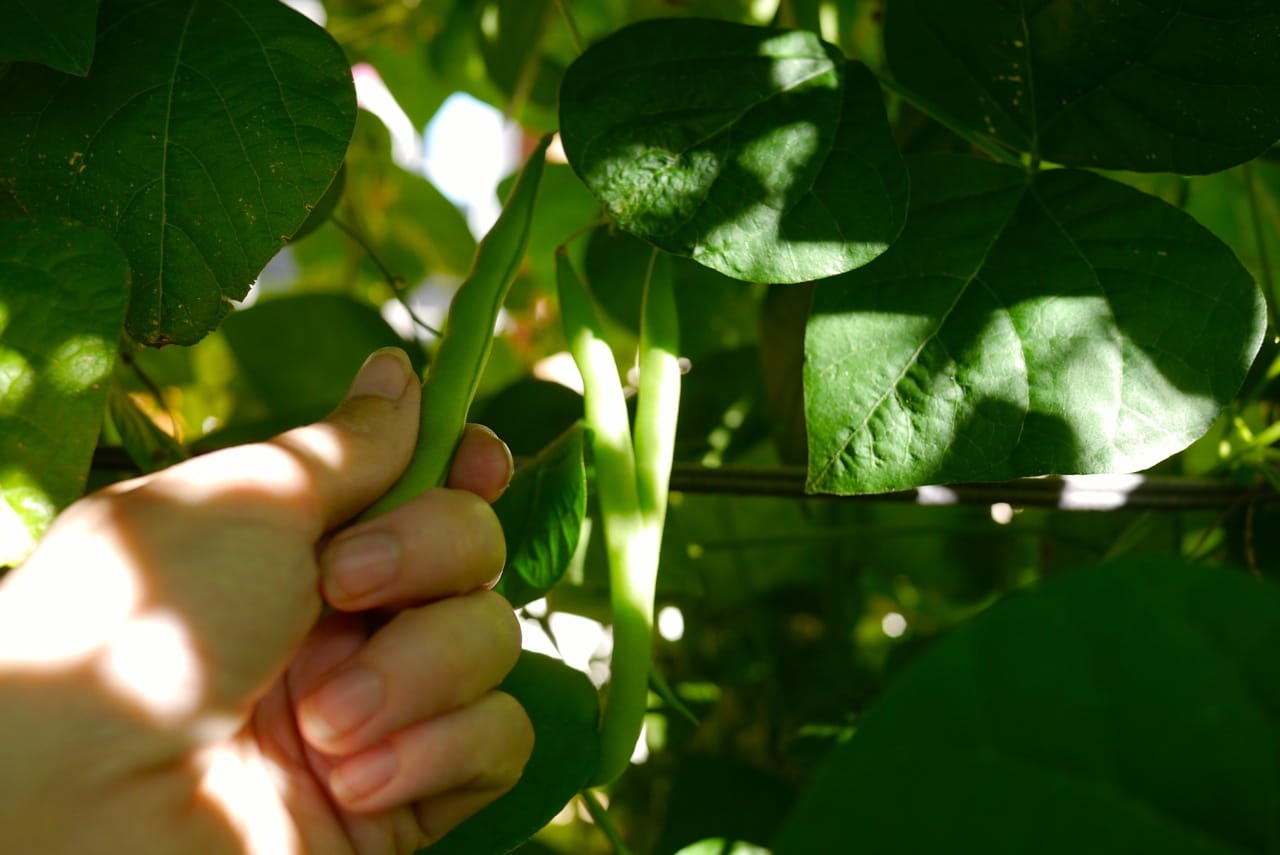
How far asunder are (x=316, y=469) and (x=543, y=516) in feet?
0.45

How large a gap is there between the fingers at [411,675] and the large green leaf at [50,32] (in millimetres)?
258

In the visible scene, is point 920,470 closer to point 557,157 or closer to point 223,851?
point 223,851

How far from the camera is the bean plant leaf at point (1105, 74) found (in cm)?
43

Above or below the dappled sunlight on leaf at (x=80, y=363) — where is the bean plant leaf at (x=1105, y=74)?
above

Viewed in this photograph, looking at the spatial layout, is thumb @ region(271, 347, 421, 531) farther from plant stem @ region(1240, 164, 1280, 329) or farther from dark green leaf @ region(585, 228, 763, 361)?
plant stem @ region(1240, 164, 1280, 329)

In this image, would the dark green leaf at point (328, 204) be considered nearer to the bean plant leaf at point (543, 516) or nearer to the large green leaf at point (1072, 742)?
the bean plant leaf at point (543, 516)

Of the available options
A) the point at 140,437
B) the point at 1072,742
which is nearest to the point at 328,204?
the point at 140,437

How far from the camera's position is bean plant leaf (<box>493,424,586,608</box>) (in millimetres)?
471

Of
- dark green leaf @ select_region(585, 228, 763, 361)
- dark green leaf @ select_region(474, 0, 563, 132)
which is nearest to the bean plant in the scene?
dark green leaf @ select_region(585, 228, 763, 361)

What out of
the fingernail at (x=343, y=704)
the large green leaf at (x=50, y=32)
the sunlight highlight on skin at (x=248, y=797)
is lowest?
the sunlight highlight on skin at (x=248, y=797)

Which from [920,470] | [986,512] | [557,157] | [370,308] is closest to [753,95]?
[920,470]

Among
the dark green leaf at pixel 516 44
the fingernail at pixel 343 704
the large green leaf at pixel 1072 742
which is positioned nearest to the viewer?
the large green leaf at pixel 1072 742

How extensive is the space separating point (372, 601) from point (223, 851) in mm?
111

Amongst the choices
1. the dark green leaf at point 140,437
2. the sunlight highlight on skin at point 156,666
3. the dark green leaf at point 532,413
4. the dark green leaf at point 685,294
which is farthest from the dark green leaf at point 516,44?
the sunlight highlight on skin at point 156,666
